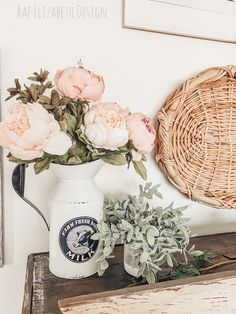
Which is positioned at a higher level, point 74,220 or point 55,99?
point 55,99

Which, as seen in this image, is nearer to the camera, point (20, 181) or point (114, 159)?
point (114, 159)

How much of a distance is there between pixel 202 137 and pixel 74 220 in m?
0.55

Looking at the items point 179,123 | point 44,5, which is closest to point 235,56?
point 179,123

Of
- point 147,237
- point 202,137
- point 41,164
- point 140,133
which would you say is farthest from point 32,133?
point 202,137

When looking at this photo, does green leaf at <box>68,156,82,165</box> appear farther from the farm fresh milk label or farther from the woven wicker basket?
the woven wicker basket

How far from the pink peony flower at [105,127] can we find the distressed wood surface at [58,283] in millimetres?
311

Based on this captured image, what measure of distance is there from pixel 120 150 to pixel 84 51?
0.42 metres

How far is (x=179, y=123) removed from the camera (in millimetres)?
1156

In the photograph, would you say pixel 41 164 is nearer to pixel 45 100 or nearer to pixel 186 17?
pixel 45 100

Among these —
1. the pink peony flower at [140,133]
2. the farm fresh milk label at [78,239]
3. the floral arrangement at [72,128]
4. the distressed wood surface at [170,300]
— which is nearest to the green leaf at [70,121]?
the floral arrangement at [72,128]

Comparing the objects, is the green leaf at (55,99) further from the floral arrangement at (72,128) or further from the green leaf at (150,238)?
the green leaf at (150,238)

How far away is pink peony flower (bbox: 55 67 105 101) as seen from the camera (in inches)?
30.4

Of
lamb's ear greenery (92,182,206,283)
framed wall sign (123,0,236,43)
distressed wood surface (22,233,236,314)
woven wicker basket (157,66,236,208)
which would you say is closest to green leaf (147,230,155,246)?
lamb's ear greenery (92,182,206,283)

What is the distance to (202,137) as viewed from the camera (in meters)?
1.18
